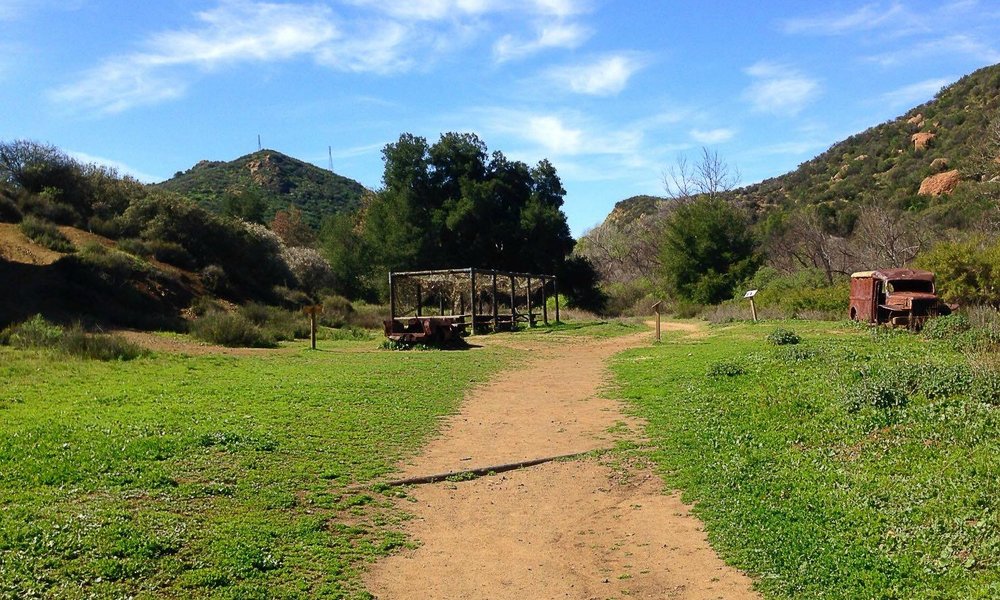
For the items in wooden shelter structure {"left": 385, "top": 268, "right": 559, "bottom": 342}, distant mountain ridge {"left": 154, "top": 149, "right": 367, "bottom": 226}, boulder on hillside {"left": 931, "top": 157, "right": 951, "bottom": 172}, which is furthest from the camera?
distant mountain ridge {"left": 154, "top": 149, "right": 367, "bottom": 226}

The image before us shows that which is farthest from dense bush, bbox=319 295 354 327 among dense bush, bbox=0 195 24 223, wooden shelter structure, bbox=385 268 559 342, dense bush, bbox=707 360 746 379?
dense bush, bbox=707 360 746 379

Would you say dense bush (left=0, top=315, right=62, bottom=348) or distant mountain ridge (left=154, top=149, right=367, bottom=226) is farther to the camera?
distant mountain ridge (left=154, top=149, right=367, bottom=226)

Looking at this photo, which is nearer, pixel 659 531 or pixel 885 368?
pixel 659 531

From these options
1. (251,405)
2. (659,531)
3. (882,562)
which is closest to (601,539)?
(659,531)

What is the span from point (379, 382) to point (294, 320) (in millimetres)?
17054

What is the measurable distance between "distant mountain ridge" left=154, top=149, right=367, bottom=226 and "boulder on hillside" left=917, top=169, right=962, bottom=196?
44616 millimetres

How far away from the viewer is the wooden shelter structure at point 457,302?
23.8 m

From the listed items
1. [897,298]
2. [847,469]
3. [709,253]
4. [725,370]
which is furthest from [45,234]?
[709,253]

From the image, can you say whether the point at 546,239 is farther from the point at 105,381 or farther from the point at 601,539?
the point at 601,539

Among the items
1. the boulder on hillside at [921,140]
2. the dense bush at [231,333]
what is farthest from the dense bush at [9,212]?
the boulder on hillside at [921,140]

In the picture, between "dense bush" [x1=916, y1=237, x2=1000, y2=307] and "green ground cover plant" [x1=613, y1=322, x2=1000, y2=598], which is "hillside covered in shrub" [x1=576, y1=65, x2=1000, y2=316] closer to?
"dense bush" [x1=916, y1=237, x2=1000, y2=307]

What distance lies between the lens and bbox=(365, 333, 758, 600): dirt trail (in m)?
5.26

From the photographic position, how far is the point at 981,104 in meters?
53.9

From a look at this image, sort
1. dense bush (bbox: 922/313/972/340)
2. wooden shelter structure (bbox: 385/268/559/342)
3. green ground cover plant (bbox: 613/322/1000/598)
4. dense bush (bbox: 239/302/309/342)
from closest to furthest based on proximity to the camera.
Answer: green ground cover plant (bbox: 613/322/1000/598) < dense bush (bbox: 922/313/972/340) < wooden shelter structure (bbox: 385/268/559/342) < dense bush (bbox: 239/302/309/342)
